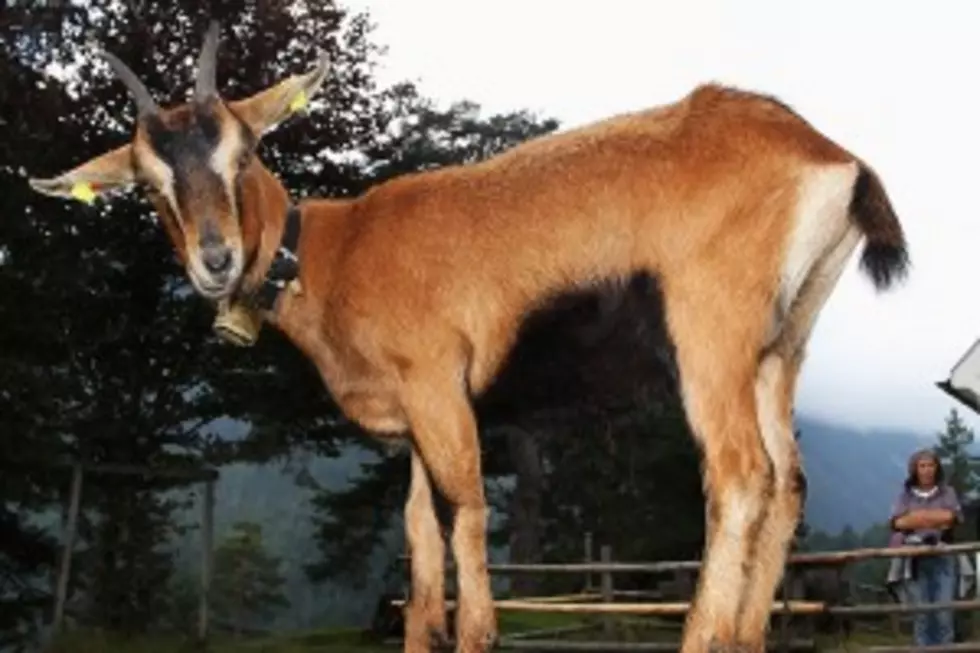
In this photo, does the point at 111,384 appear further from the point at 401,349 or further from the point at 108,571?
the point at 401,349

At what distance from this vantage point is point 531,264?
504 cm

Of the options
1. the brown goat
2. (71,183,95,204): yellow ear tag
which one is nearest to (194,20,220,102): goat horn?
the brown goat

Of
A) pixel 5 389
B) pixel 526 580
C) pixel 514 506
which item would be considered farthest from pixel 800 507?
pixel 514 506

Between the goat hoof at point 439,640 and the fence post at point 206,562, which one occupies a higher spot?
the fence post at point 206,562

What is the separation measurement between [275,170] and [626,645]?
1280 centimetres

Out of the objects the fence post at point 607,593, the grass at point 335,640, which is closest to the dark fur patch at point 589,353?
the grass at point 335,640

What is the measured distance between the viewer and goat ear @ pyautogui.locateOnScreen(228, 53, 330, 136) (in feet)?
17.6

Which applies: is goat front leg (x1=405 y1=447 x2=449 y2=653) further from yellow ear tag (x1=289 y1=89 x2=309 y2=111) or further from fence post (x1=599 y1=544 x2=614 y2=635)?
fence post (x1=599 y1=544 x2=614 y2=635)

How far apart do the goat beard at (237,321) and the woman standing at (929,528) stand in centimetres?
515

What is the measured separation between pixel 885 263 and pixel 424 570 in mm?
2175

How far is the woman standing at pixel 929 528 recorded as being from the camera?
8.94 meters

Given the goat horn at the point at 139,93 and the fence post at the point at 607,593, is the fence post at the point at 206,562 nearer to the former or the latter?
the fence post at the point at 607,593

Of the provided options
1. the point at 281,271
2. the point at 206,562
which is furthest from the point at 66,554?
the point at 281,271

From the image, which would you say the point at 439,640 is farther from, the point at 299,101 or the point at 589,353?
the point at 299,101
